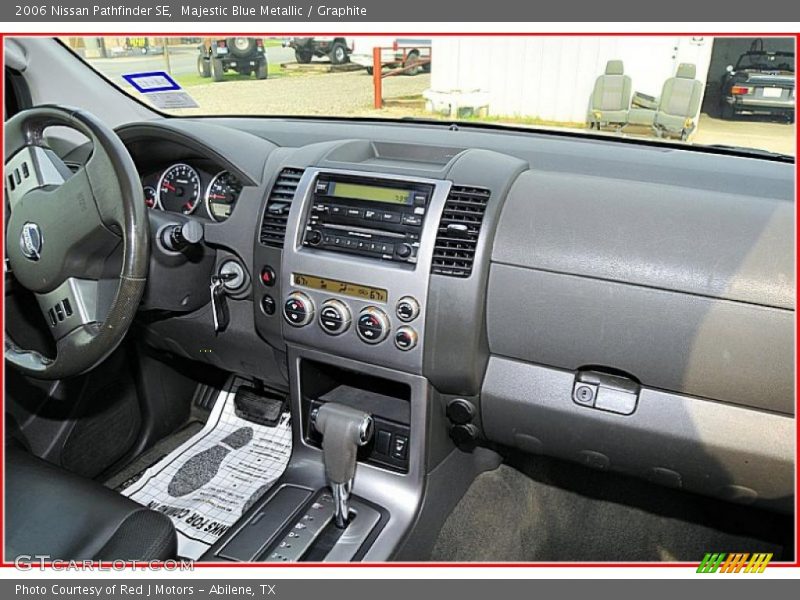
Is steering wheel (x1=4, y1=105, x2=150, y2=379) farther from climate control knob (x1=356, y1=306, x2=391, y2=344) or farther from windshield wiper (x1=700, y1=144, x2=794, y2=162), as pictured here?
windshield wiper (x1=700, y1=144, x2=794, y2=162)

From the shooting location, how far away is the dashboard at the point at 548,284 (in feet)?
4.63

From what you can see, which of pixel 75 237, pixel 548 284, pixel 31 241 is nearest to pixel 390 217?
pixel 548 284

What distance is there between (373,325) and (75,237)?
735 mm

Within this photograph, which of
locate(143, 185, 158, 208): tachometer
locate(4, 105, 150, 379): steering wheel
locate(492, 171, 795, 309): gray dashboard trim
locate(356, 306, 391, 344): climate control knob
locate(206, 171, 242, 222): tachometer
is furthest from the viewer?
locate(143, 185, 158, 208): tachometer

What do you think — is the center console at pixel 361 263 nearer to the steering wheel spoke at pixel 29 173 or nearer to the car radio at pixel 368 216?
the car radio at pixel 368 216

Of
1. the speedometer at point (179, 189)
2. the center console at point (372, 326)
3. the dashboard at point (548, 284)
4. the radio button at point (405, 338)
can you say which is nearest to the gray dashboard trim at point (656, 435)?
the dashboard at point (548, 284)

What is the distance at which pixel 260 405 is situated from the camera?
251 cm

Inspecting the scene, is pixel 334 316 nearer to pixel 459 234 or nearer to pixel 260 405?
pixel 459 234

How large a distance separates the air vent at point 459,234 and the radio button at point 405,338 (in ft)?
0.51

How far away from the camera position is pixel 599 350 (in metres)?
1.53

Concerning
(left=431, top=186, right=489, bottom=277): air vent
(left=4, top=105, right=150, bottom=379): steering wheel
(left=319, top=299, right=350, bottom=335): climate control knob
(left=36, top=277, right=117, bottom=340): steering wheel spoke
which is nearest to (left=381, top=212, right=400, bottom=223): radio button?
(left=431, top=186, right=489, bottom=277): air vent

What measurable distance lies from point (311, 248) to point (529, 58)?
0.91m

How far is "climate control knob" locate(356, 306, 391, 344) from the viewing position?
1609mm

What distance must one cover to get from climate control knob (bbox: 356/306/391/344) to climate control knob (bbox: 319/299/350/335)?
4 centimetres
